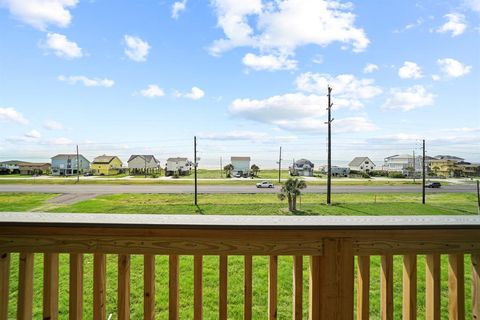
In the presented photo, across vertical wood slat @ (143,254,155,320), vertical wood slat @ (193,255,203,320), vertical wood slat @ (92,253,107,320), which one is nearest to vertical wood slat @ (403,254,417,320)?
vertical wood slat @ (193,255,203,320)

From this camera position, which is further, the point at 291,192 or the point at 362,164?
the point at 291,192

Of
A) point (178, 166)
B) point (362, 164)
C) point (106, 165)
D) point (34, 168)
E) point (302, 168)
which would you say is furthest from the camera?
point (302, 168)

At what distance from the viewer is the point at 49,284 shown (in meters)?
0.84

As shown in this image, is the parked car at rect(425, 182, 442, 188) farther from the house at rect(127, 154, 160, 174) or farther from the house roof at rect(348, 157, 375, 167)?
the house at rect(127, 154, 160, 174)

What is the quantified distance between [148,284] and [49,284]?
303 mm

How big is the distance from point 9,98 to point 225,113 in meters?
1.40

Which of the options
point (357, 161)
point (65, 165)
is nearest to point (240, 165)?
point (357, 161)

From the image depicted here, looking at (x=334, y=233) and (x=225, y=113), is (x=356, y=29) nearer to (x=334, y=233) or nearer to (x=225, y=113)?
(x=225, y=113)

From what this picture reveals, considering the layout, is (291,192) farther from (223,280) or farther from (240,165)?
(223,280)

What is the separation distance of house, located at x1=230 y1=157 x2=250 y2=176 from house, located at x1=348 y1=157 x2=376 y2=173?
911 mm

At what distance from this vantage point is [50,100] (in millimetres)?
1762

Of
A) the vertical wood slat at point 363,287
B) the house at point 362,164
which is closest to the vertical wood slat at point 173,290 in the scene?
the vertical wood slat at point 363,287

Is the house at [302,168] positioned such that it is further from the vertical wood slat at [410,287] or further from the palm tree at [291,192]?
the vertical wood slat at [410,287]

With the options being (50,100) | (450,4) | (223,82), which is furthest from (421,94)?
(50,100)
